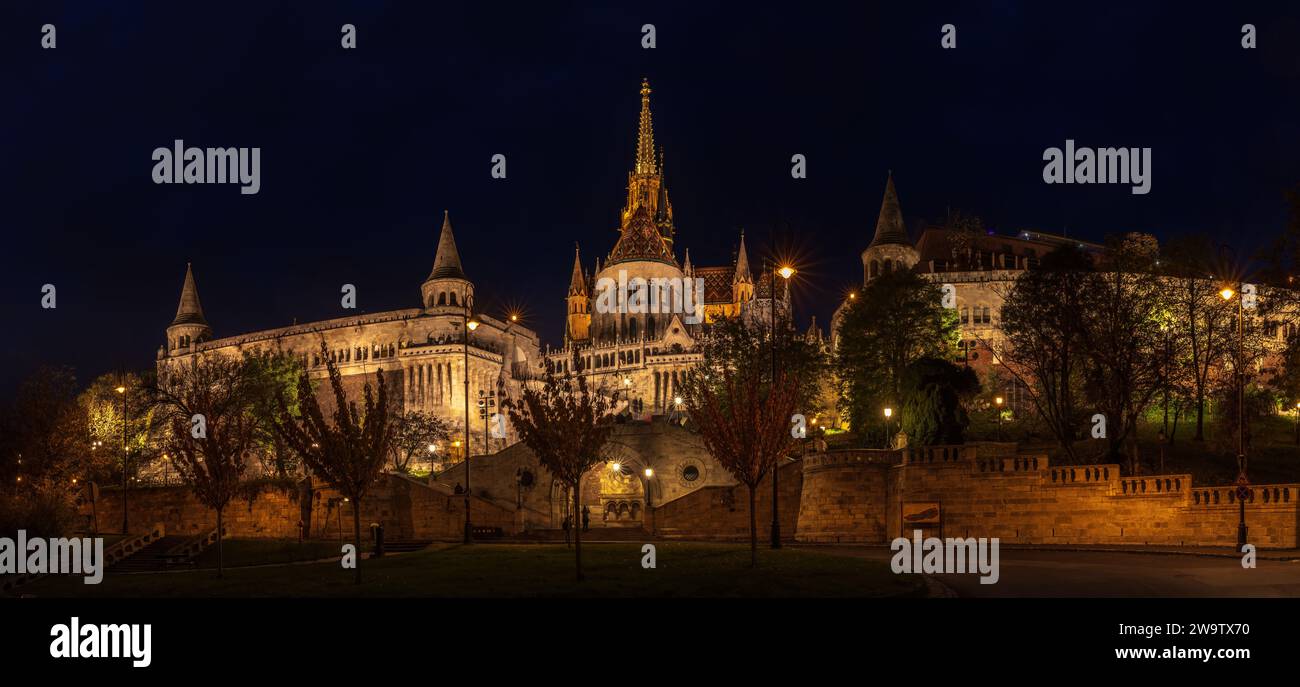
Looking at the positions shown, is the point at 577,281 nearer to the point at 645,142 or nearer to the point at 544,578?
the point at 645,142

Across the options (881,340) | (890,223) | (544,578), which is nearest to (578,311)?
(890,223)

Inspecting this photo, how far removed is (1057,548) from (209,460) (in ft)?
86.0

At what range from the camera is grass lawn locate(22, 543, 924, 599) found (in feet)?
79.5

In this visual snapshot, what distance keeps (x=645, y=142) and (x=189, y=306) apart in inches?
2494

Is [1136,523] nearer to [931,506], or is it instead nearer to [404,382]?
[931,506]

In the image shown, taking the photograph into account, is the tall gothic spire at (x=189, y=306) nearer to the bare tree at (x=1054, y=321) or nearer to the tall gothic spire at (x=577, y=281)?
the tall gothic spire at (x=577, y=281)

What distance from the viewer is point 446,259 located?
129625 mm

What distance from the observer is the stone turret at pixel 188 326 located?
478 feet

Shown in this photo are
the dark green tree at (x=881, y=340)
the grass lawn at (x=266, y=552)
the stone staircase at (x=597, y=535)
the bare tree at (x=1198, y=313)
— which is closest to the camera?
the grass lawn at (x=266, y=552)

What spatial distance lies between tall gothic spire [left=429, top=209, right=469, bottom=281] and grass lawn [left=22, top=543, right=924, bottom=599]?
93.0 meters

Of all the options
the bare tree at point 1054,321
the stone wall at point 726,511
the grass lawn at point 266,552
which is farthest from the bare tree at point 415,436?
the bare tree at point 1054,321

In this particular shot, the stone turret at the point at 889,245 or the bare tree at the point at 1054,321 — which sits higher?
the stone turret at the point at 889,245
